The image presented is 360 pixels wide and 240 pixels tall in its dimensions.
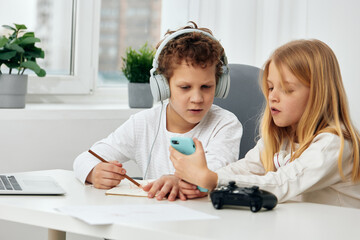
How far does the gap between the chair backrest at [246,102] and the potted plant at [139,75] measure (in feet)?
1.74

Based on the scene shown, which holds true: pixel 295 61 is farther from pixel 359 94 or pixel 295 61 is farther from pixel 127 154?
pixel 359 94

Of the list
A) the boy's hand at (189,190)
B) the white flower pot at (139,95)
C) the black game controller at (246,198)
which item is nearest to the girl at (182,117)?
the boy's hand at (189,190)

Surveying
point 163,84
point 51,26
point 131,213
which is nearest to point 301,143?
point 163,84

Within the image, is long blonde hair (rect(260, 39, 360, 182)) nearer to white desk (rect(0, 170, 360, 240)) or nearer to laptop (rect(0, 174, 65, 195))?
white desk (rect(0, 170, 360, 240))

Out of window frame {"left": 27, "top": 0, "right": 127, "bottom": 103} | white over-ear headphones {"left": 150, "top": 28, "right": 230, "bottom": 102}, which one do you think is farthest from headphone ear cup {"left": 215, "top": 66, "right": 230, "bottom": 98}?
window frame {"left": 27, "top": 0, "right": 127, "bottom": 103}

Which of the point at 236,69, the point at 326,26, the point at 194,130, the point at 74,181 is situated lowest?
the point at 74,181

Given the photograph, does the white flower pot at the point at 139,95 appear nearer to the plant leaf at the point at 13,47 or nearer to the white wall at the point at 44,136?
the white wall at the point at 44,136

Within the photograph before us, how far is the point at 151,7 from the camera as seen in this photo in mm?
2695

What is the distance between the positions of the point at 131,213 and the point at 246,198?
0.23 metres

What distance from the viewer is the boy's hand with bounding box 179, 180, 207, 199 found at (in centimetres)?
119

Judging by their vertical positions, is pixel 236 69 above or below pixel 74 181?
above

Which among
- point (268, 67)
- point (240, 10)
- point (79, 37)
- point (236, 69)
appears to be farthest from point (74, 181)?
point (240, 10)

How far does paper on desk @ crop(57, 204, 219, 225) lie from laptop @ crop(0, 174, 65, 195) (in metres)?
0.16

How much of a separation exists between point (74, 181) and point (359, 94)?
4.75 feet
